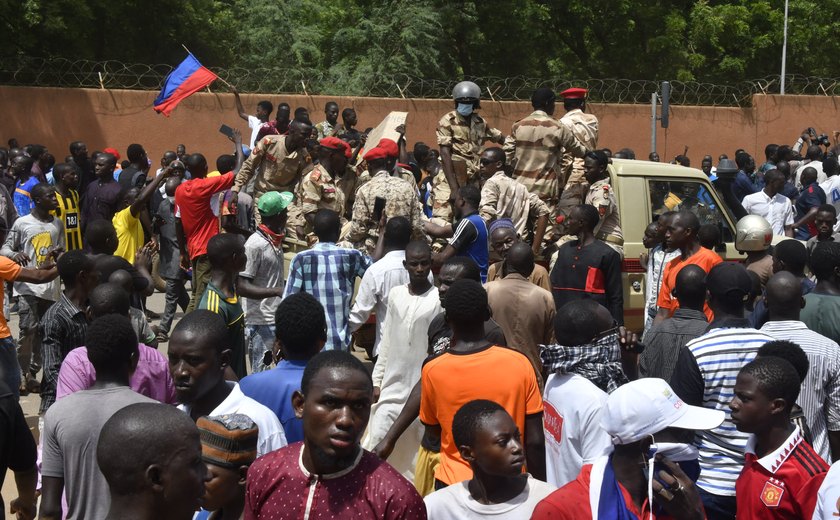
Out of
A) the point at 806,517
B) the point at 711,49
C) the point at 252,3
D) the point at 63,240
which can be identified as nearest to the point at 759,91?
the point at 711,49

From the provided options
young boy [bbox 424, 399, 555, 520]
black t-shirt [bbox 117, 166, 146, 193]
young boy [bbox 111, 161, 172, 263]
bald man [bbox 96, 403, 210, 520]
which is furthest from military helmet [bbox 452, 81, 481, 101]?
bald man [bbox 96, 403, 210, 520]

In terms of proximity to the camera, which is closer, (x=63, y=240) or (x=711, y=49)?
(x=63, y=240)

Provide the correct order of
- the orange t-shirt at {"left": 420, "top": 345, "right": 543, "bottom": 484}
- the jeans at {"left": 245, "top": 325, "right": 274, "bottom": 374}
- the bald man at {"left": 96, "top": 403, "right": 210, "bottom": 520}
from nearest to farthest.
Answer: the bald man at {"left": 96, "top": 403, "right": 210, "bottom": 520}
the orange t-shirt at {"left": 420, "top": 345, "right": 543, "bottom": 484}
the jeans at {"left": 245, "top": 325, "right": 274, "bottom": 374}

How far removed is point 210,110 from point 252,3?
387 inches

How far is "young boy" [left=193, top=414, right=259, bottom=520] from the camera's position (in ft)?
11.1

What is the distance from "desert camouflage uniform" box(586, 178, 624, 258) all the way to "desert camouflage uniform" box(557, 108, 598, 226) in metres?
0.21

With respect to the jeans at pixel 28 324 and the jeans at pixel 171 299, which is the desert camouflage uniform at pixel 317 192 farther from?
the jeans at pixel 28 324

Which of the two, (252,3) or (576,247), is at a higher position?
(252,3)

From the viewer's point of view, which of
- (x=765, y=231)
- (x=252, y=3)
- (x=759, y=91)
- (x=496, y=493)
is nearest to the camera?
(x=496, y=493)

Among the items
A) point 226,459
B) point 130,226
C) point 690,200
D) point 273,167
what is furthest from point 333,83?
point 226,459

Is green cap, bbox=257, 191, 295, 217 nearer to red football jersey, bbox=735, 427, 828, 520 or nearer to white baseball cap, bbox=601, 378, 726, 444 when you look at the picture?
red football jersey, bbox=735, 427, 828, 520

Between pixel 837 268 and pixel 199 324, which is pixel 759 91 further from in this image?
pixel 199 324

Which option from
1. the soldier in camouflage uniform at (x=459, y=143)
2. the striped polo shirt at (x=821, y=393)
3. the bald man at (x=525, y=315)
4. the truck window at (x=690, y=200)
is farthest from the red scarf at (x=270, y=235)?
the striped polo shirt at (x=821, y=393)

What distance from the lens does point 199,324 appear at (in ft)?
14.4
